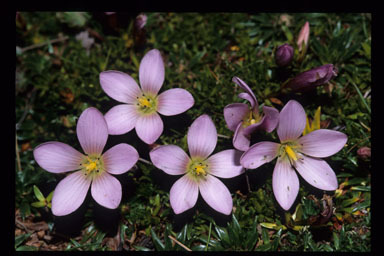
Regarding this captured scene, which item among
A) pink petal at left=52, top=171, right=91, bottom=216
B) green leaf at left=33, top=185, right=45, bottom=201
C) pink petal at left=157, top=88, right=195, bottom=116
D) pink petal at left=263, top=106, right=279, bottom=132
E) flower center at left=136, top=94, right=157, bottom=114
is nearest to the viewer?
pink petal at left=263, top=106, right=279, bottom=132

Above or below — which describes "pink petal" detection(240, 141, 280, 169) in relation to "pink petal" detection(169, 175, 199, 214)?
above

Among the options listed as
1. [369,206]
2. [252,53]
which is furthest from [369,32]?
[369,206]

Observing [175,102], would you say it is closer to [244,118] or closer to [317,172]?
[244,118]

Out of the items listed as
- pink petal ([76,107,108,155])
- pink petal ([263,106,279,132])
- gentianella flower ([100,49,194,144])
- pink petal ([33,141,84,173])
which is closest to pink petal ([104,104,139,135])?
gentianella flower ([100,49,194,144])

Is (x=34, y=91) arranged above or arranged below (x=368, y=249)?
above

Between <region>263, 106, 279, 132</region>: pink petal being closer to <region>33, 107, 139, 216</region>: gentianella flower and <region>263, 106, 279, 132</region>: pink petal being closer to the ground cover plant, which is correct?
the ground cover plant

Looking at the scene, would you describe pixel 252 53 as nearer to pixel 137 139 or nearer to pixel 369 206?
pixel 137 139

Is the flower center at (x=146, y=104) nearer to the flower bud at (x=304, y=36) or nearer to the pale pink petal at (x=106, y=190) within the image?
the pale pink petal at (x=106, y=190)
